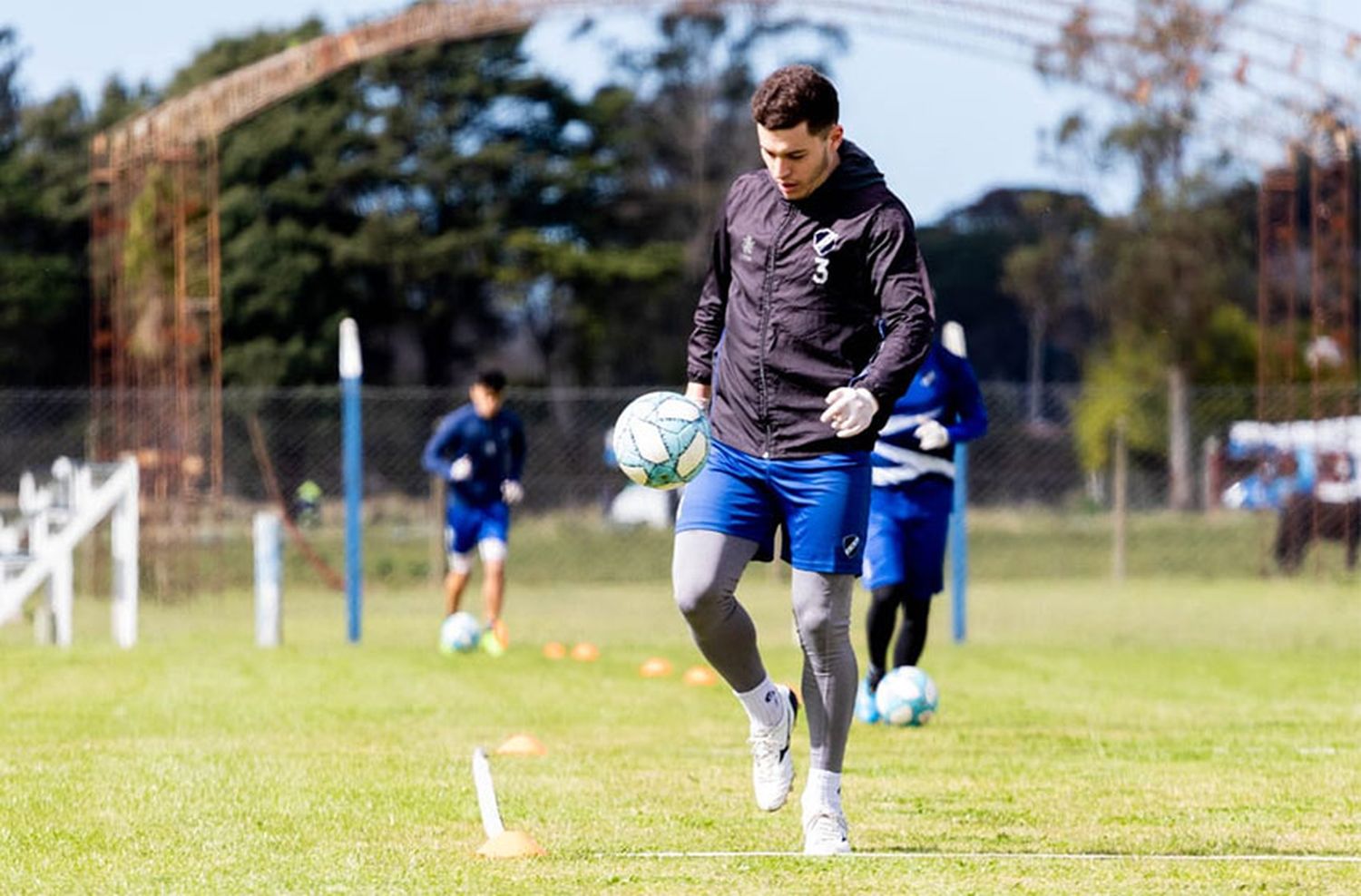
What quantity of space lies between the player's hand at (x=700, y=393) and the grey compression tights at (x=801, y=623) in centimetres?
41

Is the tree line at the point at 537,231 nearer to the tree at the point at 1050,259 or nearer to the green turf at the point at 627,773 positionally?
the tree at the point at 1050,259

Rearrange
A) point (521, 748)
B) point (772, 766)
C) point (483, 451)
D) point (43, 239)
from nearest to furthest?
point (772, 766) < point (521, 748) < point (483, 451) < point (43, 239)

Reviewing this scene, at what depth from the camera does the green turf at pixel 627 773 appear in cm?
572

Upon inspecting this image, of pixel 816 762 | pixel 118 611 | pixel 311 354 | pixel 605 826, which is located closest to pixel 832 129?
pixel 816 762

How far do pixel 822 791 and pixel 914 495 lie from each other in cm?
435

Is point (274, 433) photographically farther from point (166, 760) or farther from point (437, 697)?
point (166, 760)

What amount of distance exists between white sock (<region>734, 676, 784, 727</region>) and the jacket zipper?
696 mm

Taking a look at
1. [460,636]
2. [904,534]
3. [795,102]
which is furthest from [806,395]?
[460,636]

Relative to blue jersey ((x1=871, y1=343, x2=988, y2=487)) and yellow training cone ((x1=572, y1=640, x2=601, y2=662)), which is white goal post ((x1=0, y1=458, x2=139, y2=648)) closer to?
yellow training cone ((x1=572, y1=640, x2=601, y2=662))

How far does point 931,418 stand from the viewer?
10.4m

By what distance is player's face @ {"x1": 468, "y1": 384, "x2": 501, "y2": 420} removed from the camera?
15.6 meters

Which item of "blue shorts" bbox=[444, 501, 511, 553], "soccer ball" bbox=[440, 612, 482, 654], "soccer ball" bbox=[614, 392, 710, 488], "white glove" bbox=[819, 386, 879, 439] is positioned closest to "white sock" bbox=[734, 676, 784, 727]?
"soccer ball" bbox=[614, 392, 710, 488]

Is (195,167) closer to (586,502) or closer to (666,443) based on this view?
(586,502)

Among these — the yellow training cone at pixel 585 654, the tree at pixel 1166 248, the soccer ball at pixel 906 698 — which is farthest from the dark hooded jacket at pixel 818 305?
the tree at pixel 1166 248
